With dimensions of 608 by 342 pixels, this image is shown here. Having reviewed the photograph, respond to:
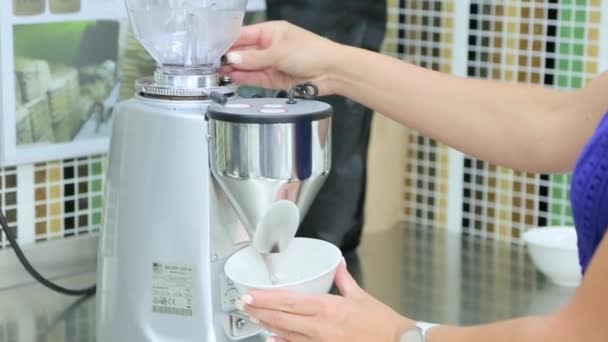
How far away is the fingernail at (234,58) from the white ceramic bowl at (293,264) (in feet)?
0.82

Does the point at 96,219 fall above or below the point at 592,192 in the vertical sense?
below

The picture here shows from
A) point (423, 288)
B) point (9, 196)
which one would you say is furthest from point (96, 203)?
point (423, 288)

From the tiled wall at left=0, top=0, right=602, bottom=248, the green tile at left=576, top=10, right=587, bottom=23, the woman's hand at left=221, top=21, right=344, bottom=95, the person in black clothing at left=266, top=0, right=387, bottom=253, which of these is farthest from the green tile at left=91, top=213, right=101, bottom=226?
the green tile at left=576, top=10, right=587, bottom=23

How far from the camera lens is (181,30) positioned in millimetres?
1325

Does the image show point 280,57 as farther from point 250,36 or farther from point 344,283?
point 344,283

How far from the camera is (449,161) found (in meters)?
1.99

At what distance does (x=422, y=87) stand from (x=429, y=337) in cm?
48

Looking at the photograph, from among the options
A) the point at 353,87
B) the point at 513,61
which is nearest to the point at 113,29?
the point at 353,87

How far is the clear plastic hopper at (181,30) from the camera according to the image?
1322 mm

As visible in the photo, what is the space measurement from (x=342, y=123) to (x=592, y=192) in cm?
78

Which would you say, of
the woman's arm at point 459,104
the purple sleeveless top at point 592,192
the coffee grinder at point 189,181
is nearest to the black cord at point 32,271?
the coffee grinder at point 189,181

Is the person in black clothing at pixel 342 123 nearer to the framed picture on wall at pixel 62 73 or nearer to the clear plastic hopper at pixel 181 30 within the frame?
the framed picture on wall at pixel 62 73

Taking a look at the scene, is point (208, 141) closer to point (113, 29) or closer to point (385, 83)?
point (385, 83)

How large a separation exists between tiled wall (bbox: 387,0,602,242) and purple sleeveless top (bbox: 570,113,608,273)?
0.81m
